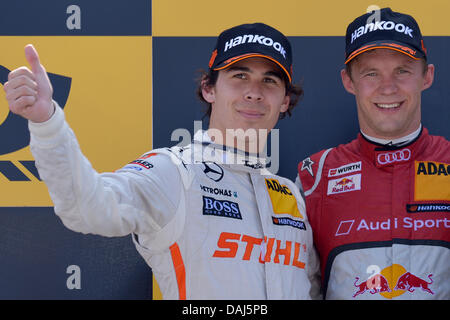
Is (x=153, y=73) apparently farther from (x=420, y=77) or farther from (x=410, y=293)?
(x=410, y=293)

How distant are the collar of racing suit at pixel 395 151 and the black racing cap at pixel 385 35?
0.34 m

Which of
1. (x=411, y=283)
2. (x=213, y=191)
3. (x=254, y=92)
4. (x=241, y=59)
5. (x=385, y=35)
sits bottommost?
(x=411, y=283)

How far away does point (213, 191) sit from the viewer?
193 cm

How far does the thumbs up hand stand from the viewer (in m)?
1.30

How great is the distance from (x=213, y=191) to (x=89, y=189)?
0.60m

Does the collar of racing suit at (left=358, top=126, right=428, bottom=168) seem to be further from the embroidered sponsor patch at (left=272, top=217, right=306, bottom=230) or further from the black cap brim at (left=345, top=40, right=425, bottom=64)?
the embroidered sponsor patch at (left=272, top=217, right=306, bottom=230)

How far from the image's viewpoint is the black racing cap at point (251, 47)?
2.10 metres

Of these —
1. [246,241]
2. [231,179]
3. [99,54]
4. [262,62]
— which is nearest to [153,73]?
[99,54]

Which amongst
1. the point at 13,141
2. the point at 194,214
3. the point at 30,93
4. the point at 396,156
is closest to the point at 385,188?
the point at 396,156

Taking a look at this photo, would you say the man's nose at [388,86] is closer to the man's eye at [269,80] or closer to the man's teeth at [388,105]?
the man's teeth at [388,105]

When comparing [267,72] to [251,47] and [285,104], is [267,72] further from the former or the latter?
[285,104]

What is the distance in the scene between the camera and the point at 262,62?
7.00 feet

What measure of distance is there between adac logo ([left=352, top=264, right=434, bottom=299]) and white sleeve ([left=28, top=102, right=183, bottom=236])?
0.87 meters
